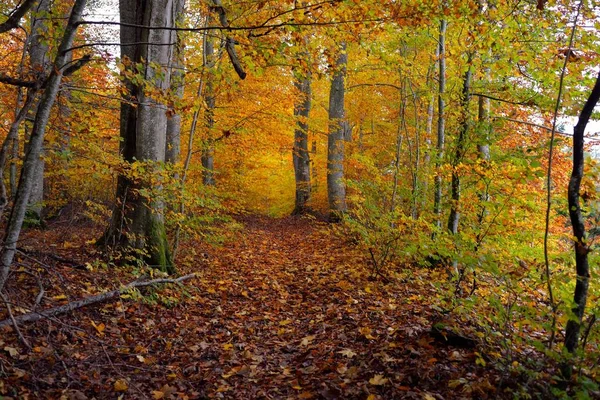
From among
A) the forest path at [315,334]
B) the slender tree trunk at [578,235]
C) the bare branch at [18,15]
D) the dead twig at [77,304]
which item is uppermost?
the bare branch at [18,15]

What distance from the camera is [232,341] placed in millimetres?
4797

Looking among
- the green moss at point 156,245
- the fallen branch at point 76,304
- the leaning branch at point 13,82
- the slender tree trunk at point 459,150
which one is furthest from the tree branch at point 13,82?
the slender tree trunk at point 459,150

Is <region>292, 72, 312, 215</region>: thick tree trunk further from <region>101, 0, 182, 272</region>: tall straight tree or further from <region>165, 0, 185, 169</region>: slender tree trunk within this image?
<region>101, 0, 182, 272</region>: tall straight tree

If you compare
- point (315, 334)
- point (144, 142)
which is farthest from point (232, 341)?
point (144, 142)

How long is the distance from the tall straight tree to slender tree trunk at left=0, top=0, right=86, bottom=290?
236 cm

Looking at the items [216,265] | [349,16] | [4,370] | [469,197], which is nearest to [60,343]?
[4,370]

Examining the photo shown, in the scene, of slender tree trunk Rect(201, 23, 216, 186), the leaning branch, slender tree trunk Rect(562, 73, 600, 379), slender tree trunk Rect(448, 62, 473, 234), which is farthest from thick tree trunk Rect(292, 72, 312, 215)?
slender tree trunk Rect(562, 73, 600, 379)

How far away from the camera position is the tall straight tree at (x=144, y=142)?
19.8ft

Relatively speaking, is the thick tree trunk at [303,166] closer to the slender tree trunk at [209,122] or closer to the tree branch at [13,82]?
the slender tree trunk at [209,122]

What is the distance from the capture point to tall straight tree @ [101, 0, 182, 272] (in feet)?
19.8

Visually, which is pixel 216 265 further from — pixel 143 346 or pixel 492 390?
pixel 492 390

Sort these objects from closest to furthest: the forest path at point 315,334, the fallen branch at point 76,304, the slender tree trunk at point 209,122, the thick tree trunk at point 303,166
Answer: the forest path at point 315,334, the fallen branch at point 76,304, the slender tree trunk at point 209,122, the thick tree trunk at point 303,166

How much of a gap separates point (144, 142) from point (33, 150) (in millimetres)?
2708

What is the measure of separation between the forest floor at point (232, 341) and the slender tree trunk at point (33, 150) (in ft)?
0.84
